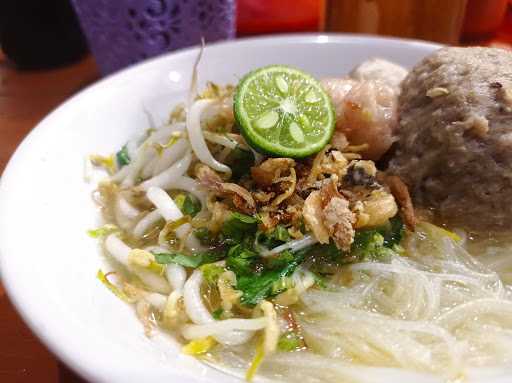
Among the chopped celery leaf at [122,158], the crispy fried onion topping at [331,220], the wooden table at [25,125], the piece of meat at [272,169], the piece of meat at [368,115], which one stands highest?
the piece of meat at [368,115]

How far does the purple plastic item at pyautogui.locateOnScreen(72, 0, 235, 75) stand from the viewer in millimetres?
2672

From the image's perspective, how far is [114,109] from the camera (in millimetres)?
2176

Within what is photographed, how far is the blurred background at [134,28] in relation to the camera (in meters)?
2.74

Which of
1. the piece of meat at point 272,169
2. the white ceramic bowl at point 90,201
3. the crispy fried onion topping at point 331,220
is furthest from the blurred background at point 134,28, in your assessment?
the crispy fried onion topping at point 331,220

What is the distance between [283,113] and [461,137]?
1.90 ft

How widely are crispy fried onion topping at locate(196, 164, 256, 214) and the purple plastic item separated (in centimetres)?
128

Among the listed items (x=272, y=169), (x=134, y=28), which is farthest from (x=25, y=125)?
(x=272, y=169)

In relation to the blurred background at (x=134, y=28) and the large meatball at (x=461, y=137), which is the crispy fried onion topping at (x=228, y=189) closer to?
the large meatball at (x=461, y=137)

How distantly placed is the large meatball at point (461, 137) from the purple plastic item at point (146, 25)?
4.74 feet

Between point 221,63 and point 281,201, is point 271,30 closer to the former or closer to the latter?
point 221,63

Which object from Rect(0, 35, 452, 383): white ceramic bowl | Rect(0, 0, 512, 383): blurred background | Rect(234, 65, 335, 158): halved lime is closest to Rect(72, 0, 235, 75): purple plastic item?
Rect(0, 0, 512, 383): blurred background

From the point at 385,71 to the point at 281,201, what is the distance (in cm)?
78

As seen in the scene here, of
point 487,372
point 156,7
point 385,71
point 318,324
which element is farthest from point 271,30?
point 487,372

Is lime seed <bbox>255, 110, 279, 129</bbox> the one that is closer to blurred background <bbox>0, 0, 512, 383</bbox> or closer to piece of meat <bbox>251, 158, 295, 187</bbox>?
piece of meat <bbox>251, 158, 295, 187</bbox>
